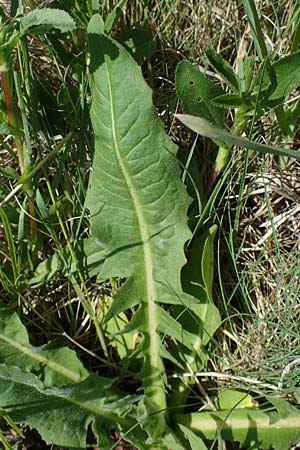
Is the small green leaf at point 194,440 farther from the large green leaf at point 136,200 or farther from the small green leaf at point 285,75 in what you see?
the small green leaf at point 285,75

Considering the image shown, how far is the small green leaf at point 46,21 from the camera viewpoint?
1295 millimetres

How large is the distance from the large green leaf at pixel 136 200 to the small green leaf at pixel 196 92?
81 millimetres

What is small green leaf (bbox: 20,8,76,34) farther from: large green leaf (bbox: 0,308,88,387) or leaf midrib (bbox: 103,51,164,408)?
large green leaf (bbox: 0,308,88,387)

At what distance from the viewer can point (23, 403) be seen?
149cm

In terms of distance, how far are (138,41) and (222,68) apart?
1.00 feet

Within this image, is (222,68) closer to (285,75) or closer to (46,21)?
(285,75)

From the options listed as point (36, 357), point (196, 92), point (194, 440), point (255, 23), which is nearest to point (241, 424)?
point (194, 440)

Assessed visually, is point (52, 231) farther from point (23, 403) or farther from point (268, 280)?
point (268, 280)

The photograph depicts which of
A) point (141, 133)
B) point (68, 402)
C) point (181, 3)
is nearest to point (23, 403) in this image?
point (68, 402)

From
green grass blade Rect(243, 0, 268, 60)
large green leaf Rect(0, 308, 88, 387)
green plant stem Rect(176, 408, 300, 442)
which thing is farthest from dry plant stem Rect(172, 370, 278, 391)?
green grass blade Rect(243, 0, 268, 60)

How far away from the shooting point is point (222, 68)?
1432 mm

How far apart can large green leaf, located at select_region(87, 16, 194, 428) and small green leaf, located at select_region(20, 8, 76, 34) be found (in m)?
0.14

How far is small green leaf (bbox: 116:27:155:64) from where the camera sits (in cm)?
163

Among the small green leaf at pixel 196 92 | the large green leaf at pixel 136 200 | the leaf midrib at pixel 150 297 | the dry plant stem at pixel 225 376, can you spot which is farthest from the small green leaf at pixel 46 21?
the dry plant stem at pixel 225 376
